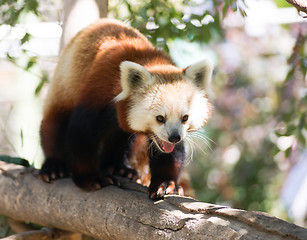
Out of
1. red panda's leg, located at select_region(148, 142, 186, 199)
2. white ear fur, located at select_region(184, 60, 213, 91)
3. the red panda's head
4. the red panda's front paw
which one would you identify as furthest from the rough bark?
white ear fur, located at select_region(184, 60, 213, 91)

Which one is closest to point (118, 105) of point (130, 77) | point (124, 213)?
point (130, 77)

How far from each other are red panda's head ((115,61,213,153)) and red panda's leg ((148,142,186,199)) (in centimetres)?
20

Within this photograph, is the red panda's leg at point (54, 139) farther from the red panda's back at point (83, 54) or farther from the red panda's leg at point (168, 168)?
the red panda's leg at point (168, 168)

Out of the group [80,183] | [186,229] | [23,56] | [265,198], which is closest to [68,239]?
[80,183]

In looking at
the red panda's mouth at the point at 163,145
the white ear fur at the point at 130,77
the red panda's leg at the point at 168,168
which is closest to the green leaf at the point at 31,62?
the white ear fur at the point at 130,77

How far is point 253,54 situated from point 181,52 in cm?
418

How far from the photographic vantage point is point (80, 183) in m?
2.64

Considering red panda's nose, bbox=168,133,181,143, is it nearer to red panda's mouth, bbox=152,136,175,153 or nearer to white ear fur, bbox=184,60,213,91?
red panda's mouth, bbox=152,136,175,153

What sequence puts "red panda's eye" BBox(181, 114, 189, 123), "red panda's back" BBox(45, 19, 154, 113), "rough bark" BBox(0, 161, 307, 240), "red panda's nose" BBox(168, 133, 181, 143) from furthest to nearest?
"red panda's back" BBox(45, 19, 154, 113)
"red panda's eye" BBox(181, 114, 189, 123)
"red panda's nose" BBox(168, 133, 181, 143)
"rough bark" BBox(0, 161, 307, 240)

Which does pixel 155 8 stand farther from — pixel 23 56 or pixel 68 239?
pixel 68 239

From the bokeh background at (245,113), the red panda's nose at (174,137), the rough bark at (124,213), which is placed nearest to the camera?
the rough bark at (124,213)

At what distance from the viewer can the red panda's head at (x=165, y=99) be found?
2.32 metres

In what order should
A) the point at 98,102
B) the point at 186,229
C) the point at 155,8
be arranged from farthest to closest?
1. the point at 155,8
2. the point at 98,102
3. the point at 186,229

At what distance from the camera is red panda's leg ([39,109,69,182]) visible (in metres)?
2.98
